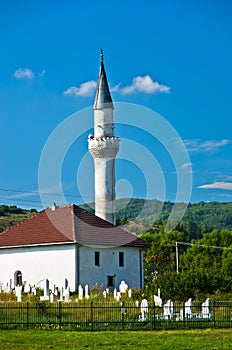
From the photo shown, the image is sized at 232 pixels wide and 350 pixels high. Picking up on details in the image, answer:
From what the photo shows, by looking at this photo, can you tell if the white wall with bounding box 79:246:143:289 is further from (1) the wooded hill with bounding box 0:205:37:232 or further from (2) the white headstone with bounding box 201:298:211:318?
(1) the wooded hill with bounding box 0:205:37:232

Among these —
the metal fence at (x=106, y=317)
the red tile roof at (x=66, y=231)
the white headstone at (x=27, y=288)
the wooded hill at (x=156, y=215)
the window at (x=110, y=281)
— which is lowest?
the metal fence at (x=106, y=317)

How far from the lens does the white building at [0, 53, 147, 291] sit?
147ft

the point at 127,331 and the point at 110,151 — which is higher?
the point at 110,151

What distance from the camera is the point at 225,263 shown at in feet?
255

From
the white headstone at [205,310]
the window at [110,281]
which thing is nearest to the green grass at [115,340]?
the white headstone at [205,310]

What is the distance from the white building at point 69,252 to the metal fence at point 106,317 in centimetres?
1482

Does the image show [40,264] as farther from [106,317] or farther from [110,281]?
[106,317]

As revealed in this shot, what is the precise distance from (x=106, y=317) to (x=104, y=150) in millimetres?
30381

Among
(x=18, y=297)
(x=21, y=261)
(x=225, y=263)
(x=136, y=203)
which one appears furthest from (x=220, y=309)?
(x=136, y=203)

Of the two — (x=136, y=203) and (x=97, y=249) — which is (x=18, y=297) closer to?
(x=97, y=249)

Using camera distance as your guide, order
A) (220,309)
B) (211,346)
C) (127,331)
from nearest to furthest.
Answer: (211,346)
(127,331)
(220,309)

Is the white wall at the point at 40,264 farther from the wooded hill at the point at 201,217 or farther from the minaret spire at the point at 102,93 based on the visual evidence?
the wooded hill at the point at 201,217

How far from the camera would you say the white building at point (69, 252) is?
44.7 m

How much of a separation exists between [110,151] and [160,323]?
31.0 m
